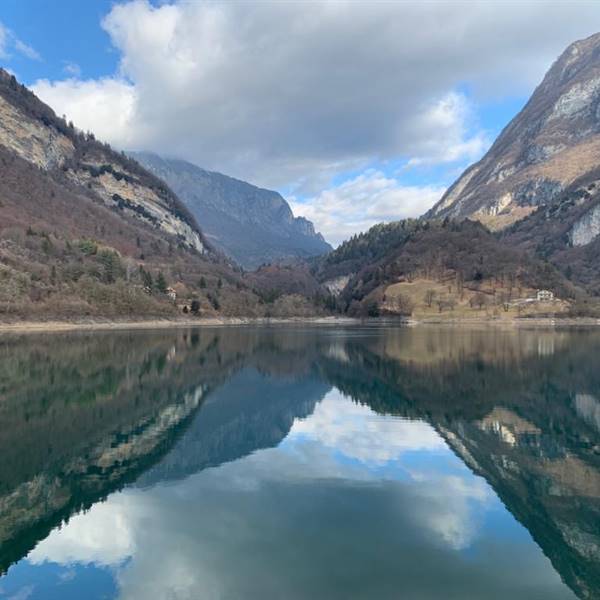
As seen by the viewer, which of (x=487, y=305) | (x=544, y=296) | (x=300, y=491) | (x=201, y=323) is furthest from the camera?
(x=487, y=305)

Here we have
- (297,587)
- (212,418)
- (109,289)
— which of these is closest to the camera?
(297,587)

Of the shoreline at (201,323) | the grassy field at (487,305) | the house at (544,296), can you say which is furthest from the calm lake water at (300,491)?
the house at (544,296)

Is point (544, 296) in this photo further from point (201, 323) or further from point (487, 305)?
point (201, 323)

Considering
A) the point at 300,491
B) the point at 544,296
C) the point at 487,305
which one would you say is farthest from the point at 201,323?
the point at 300,491

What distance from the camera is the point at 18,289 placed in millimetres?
120000

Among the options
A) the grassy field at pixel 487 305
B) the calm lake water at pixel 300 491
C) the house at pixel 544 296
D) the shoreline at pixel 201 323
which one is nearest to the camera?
the calm lake water at pixel 300 491

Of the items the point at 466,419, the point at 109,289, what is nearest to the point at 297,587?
the point at 466,419

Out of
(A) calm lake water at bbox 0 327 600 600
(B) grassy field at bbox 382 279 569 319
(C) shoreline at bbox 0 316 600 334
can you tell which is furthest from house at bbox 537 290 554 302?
(A) calm lake water at bbox 0 327 600 600

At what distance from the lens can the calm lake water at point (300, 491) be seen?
13945mm

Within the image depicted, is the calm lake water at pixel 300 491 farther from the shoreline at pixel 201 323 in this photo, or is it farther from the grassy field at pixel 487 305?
the grassy field at pixel 487 305

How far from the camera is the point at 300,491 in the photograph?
20797 mm

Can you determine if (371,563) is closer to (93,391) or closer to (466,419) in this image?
(466,419)

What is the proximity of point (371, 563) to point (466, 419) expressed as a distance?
2050cm

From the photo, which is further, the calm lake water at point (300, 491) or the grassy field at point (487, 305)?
the grassy field at point (487, 305)
